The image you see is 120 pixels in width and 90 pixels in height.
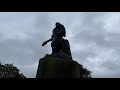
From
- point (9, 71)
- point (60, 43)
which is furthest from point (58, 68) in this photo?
point (9, 71)

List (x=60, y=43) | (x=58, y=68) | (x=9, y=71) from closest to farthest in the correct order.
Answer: (x=58, y=68) < (x=60, y=43) < (x=9, y=71)

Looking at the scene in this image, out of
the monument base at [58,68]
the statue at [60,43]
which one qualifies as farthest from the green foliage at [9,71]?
the monument base at [58,68]

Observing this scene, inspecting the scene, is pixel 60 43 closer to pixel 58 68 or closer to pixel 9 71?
pixel 58 68

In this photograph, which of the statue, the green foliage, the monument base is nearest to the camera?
the monument base

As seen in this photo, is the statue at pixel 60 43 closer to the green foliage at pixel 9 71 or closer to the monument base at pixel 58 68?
the monument base at pixel 58 68

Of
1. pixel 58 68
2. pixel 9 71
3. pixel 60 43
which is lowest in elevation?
pixel 58 68

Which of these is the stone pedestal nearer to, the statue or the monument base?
the monument base

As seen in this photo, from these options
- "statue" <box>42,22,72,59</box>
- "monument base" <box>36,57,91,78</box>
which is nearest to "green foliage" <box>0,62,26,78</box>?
"statue" <box>42,22,72,59</box>

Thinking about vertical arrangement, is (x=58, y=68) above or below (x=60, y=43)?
below

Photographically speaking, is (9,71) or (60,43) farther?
(9,71)
